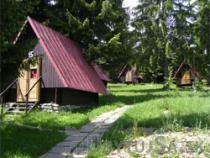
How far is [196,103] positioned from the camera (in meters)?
17.2

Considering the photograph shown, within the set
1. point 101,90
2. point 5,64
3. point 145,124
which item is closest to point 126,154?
point 145,124

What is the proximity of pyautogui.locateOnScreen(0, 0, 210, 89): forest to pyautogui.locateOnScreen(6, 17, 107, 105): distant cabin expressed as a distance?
2103 millimetres

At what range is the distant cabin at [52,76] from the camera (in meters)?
21.3

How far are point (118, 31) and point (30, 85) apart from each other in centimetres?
805

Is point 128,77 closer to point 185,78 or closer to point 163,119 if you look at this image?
point 185,78

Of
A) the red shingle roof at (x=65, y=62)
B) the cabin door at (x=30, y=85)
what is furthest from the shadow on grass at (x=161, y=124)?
the cabin door at (x=30, y=85)

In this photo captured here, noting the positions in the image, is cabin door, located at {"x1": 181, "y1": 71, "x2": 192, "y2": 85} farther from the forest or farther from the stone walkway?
the stone walkway

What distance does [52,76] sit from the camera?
70.3 feet

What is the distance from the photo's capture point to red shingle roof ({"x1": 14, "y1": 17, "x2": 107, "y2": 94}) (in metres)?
21.1

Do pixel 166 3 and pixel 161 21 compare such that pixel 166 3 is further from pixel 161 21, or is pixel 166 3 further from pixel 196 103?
pixel 196 103

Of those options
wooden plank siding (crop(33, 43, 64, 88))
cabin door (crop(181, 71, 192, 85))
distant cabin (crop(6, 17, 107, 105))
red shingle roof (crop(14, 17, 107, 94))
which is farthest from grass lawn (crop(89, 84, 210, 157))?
cabin door (crop(181, 71, 192, 85))

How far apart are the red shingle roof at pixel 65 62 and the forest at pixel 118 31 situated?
1.86 m

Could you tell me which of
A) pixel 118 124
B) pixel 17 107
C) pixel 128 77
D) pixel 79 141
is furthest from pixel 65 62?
pixel 128 77

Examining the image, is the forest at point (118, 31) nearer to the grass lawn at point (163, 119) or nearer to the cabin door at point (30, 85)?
the grass lawn at point (163, 119)
